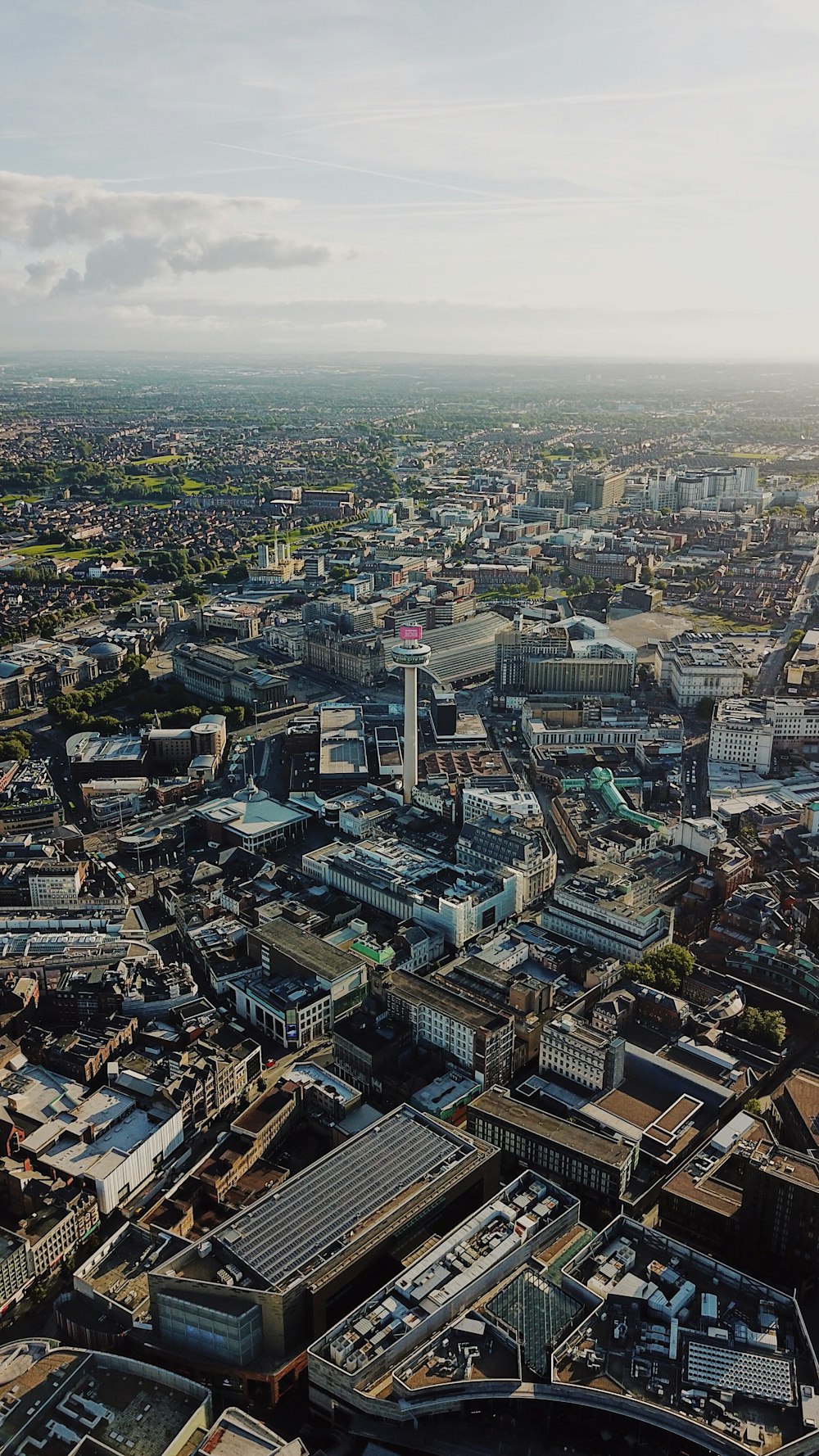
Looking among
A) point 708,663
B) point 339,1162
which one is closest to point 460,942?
point 339,1162

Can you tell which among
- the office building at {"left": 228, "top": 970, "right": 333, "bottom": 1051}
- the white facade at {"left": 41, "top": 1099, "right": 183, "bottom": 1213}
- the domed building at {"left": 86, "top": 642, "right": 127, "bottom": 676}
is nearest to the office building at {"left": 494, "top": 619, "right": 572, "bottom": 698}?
the domed building at {"left": 86, "top": 642, "right": 127, "bottom": 676}

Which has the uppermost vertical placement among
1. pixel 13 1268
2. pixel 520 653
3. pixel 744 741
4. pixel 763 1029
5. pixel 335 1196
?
pixel 520 653

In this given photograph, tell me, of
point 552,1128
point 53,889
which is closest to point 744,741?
point 552,1128

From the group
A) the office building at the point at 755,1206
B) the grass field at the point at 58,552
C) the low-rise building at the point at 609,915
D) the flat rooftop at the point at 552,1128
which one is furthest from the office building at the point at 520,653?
the grass field at the point at 58,552

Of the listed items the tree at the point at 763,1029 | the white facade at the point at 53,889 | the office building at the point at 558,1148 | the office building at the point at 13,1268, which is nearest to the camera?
the office building at the point at 13,1268

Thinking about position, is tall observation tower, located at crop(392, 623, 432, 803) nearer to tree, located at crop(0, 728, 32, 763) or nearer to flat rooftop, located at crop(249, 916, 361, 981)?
flat rooftop, located at crop(249, 916, 361, 981)

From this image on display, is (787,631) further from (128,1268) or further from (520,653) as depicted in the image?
(128,1268)

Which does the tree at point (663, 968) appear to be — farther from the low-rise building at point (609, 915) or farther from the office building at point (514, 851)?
the office building at point (514, 851)

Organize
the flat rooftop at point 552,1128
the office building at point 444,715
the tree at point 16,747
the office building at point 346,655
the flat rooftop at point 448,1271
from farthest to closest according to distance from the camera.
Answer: the office building at point 346,655 < the office building at point 444,715 < the tree at point 16,747 < the flat rooftop at point 552,1128 < the flat rooftop at point 448,1271
